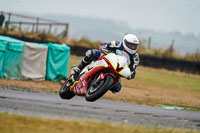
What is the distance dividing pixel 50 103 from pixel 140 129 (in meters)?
3.42

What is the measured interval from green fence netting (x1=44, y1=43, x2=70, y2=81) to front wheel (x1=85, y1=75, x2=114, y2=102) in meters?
8.11

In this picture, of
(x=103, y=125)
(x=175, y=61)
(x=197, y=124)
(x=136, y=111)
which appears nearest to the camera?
(x=103, y=125)

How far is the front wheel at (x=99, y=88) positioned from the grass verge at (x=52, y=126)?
4.14 feet

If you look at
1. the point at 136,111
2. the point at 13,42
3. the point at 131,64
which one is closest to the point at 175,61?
the point at 13,42

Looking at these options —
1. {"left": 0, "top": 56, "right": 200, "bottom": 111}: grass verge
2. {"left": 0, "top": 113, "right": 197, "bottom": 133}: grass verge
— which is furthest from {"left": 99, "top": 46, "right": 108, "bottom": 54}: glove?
{"left": 0, "top": 56, "right": 200, "bottom": 111}: grass verge

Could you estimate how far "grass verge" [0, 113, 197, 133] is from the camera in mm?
6535

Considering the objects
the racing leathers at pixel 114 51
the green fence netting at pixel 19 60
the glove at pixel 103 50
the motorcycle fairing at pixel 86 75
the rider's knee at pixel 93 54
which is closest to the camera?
the motorcycle fairing at pixel 86 75

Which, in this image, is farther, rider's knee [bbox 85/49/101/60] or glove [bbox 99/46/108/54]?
rider's knee [bbox 85/49/101/60]

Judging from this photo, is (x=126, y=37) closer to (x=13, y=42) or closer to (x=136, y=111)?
(x=136, y=111)

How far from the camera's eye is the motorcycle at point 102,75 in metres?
8.85

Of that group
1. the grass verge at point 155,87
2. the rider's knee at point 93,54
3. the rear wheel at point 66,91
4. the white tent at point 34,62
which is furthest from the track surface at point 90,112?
the white tent at point 34,62

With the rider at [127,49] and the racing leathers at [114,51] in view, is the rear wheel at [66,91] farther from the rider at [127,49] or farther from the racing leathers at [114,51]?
the rider at [127,49]

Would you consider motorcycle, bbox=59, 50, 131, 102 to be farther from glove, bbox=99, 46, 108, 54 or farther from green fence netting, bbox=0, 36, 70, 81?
green fence netting, bbox=0, 36, 70, 81

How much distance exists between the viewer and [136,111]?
11.2 m
